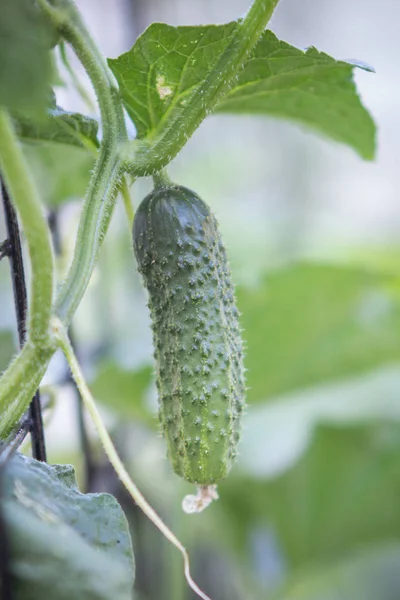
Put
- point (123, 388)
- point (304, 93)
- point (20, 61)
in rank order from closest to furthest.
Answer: point (20, 61) < point (304, 93) < point (123, 388)

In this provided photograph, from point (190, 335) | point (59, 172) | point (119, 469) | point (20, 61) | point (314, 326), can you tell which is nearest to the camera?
point (20, 61)

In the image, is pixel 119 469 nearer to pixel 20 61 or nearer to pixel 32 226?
pixel 32 226

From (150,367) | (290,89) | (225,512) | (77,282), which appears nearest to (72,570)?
(77,282)

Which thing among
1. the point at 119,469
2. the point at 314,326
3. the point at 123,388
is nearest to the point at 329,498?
the point at 314,326

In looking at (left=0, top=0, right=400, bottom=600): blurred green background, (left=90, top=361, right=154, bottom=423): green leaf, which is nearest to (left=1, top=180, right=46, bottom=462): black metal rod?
(left=0, top=0, right=400, bottom=600): blurred green background

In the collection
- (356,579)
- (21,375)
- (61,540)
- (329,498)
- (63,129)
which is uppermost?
(63,129)

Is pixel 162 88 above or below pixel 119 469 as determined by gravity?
above

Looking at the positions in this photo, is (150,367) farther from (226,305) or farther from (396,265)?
(396,265)

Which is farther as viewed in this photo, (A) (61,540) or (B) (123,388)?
(B) (123,388)
